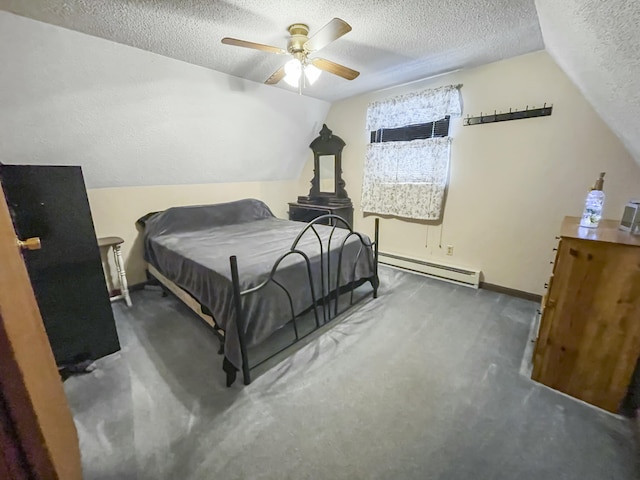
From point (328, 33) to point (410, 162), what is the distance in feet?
6.61

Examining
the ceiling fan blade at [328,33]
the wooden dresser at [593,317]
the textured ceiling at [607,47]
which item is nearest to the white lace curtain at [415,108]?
the textured ceiling at [607,47]

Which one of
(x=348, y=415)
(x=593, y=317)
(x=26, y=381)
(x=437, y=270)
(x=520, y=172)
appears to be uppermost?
(x=520, y=172)

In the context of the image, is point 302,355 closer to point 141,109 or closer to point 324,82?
point 141,109

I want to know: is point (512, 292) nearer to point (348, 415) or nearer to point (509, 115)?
point (509, 115)

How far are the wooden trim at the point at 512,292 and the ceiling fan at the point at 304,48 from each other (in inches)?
101

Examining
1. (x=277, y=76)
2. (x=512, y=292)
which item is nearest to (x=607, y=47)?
(x=277, y=76)

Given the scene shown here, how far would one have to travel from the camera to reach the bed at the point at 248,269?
1708mm

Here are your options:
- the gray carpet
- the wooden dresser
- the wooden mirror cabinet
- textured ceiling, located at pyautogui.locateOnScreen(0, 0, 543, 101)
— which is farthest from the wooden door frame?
the wooden mirror cabinet

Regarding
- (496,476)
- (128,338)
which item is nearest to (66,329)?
(128,338)

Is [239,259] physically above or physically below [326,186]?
below

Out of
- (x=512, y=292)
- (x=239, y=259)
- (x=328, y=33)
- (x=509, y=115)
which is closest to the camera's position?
(x=328, y=33)

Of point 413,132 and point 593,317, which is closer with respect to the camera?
point 593,317

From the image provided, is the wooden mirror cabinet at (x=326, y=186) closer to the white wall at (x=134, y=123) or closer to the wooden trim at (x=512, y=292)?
the white wall at (x=134, y=123)

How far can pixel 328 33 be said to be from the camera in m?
1.62
